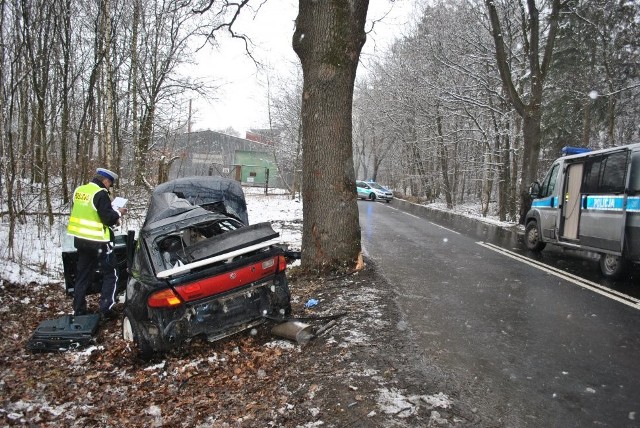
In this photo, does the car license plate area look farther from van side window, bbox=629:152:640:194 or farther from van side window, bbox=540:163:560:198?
van side window, bbox=540:163:560:198

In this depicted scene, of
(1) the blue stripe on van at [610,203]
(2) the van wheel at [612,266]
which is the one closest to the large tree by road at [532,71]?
(1) the blue stripe on van at [610,203]

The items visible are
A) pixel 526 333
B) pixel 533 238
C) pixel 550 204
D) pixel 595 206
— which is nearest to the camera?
pixel 526 333

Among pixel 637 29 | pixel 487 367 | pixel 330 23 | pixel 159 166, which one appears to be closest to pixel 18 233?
pixel 159 166

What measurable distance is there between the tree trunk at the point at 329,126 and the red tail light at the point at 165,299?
10.7 feet

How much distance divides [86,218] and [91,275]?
0.85 m

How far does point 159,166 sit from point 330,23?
1183 centimetres

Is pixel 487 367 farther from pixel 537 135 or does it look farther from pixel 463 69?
pixel 463 69

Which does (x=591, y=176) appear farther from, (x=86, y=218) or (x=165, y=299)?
(x=86, y=218)

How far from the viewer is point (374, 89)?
131 feet

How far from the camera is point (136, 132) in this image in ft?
57.8

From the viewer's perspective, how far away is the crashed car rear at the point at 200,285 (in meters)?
4.63

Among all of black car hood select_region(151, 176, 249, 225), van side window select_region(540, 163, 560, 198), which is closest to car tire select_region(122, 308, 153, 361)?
black car hood select_region(151, 176, 249, 225)

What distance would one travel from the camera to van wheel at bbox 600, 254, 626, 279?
7.73 m

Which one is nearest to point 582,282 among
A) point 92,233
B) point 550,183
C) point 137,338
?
point 550,183
